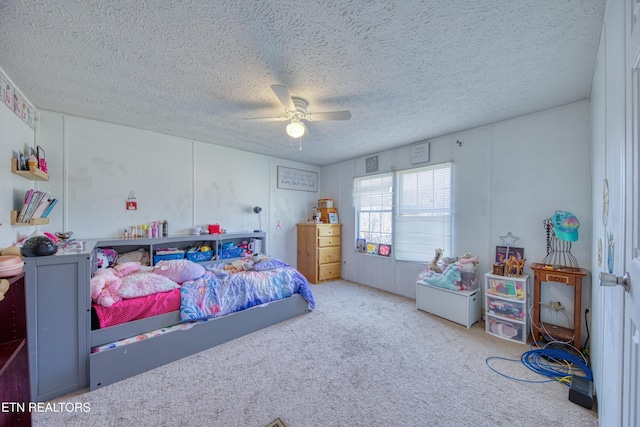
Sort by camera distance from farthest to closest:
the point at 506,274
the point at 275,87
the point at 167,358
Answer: the point at 506,274 < the point at 167,358 < the point at 275,87

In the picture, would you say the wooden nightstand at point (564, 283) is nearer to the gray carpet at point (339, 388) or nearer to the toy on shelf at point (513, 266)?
the toy on shelf at point (513, 266)

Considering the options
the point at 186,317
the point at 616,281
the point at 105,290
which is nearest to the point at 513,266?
the point at 616,281

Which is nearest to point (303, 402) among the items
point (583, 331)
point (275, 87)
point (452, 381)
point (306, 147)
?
point (452, 381)

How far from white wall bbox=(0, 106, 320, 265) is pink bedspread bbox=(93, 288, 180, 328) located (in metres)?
1.02

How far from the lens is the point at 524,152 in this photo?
2.78 meters

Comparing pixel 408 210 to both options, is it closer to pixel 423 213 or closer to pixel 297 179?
pixel 423 213

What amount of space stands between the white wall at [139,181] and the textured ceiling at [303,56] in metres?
0.41

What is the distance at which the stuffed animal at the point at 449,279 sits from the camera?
3014 millimetres

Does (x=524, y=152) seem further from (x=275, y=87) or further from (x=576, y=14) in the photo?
(x=275, y=87)

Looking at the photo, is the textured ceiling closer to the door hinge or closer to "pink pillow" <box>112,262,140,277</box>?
the door hinge

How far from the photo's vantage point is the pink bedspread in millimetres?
1976

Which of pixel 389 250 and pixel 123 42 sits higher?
pixel 123 42

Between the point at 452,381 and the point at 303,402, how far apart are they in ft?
3.92

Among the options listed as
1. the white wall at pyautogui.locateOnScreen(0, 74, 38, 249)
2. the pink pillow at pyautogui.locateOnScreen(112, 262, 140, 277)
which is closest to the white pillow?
the pink pillow at pyautogui.locateOnScreen(112, 262, 140, 277)
